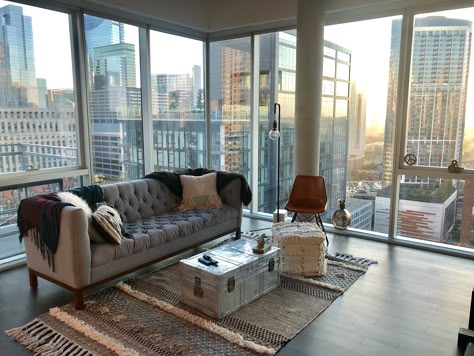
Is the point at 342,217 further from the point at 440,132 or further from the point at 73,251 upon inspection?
the point at 73,251

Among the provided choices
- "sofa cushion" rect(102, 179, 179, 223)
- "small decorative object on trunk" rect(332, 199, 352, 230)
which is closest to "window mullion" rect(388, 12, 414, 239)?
"small decorative object on trunk" rect(332, 199, 352, 230)

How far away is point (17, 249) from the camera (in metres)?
3.95

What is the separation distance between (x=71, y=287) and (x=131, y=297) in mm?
470

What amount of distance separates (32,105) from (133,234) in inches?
69.4

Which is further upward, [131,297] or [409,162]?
[409,162]

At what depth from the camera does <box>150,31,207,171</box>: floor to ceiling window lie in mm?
5219

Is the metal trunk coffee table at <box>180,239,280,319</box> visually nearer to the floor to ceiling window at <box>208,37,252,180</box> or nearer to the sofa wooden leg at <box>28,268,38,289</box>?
the sofa wooden leg at <box>28,268,38,289</box>

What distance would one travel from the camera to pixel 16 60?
370 centimetres

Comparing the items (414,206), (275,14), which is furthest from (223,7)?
(414,206)

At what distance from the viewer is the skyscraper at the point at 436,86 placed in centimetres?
406

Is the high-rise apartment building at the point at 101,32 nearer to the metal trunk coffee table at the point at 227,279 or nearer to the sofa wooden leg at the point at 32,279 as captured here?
the sofa wooden leg at the point at 32,279

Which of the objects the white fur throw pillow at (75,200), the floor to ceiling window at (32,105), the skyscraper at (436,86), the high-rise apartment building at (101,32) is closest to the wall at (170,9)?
the high-rise apartment building at (101,32)

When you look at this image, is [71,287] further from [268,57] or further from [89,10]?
[268,57]

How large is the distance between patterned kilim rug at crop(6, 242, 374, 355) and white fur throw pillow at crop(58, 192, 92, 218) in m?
0.71
